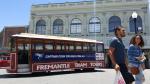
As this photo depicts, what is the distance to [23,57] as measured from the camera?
77.0 feet

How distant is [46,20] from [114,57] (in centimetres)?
4406

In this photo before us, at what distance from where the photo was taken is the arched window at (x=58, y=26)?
2018 inches

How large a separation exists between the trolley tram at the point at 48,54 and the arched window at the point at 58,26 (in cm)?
2127

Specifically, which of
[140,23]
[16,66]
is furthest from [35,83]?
[140,23]

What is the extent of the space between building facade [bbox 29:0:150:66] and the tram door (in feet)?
84.5

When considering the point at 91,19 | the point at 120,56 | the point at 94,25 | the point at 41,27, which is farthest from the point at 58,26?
the point at 120,56

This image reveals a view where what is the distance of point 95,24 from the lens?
164 ft

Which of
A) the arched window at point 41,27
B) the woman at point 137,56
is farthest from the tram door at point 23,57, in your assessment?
the arched window at point 41,27

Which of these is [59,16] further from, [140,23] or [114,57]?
[114,57]

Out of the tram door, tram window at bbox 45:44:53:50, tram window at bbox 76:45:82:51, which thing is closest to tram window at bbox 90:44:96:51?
tram window at bbox 76:45:82:51

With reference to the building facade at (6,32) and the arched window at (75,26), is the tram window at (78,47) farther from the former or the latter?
the building facade at (6,32)

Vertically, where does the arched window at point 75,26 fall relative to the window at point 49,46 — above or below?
above

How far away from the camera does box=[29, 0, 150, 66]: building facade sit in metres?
47.5

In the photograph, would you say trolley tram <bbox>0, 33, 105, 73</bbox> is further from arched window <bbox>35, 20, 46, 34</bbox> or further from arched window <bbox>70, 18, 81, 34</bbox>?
arched window <bbox>35, 20, 46, 34</bbox>
